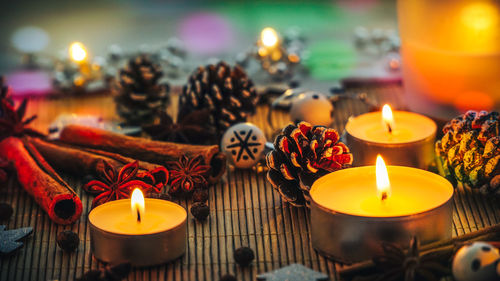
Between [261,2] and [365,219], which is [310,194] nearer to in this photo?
[365,219]

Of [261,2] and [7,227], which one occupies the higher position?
[261,2]

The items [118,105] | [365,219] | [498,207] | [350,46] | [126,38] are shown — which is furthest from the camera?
[126,38]

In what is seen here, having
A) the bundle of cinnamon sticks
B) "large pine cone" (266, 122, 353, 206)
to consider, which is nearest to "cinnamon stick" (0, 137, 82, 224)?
the bundle of cinnamon sticks

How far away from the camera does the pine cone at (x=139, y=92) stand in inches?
59.4

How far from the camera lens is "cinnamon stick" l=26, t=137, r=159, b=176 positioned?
127 centimetres

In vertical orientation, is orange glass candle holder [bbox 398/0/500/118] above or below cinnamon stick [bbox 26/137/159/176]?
above

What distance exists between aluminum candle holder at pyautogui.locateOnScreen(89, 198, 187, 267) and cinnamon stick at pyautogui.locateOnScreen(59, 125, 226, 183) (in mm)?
227

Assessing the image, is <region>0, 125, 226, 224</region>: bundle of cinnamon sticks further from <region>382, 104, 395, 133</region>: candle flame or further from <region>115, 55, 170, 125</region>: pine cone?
<region>382, 104, 395, 133</region>: candle flame

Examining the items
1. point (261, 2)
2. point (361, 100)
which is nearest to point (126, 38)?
point (261, 2)

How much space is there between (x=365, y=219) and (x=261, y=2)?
1.33m

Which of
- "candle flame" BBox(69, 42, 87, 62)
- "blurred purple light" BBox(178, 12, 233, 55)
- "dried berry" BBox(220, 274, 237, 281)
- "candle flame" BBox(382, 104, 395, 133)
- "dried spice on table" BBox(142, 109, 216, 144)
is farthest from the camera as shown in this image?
"blurred purple light" BBox(178, 12, 233, 55)

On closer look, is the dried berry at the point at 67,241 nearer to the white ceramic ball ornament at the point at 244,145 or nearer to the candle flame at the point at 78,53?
the white ceramic ball ornament at the point at 244,145

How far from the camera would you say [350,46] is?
1.86 metres

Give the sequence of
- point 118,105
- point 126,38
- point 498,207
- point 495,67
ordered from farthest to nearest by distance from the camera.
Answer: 1. point 126,38
2. point 118,105
3. point 495,67
4. point 498,207
